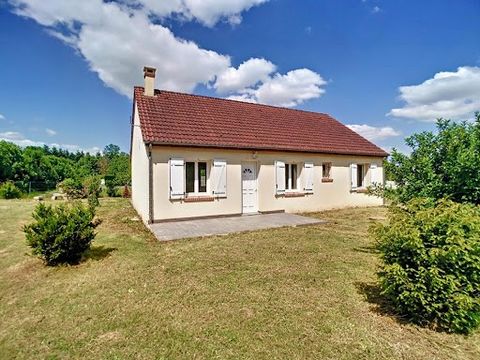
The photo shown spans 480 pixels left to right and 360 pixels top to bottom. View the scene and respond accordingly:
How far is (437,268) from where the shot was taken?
2.89 m

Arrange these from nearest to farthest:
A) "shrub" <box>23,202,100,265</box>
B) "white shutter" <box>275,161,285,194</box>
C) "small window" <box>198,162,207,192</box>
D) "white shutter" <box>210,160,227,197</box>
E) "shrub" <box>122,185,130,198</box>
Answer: "shrub" <box>23,202,100,265</box> < "white shutter" <box>210,160,227,197</box> < "small window" <box>198,162,207,192</box> < "white shutter" <box>275,161,285,194</box> < "shrub" <box>122,185,130,198</box>

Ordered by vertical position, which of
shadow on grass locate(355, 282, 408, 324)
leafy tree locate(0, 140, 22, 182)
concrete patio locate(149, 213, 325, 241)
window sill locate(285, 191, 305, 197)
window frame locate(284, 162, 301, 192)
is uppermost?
leafy tree locate(0, 140, 22, 182)

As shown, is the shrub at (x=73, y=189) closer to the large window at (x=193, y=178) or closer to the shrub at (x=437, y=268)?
the large window at (x=193, y=178)

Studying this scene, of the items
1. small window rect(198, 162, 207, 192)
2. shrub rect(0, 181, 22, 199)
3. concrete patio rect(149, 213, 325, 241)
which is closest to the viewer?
concrete patio rect(149, 213, 325, 241)

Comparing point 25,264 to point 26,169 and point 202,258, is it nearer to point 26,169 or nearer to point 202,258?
point 202,258

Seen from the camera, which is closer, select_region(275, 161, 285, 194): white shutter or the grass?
the grass

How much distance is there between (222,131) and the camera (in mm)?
11273

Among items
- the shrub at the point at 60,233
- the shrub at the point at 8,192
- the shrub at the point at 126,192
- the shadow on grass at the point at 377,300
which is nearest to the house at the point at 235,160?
the shrub at the point at 60,233

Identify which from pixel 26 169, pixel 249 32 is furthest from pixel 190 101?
pixel 26 169

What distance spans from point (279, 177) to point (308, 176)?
1725mm

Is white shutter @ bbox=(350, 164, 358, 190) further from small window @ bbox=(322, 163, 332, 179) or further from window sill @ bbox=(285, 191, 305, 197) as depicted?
window sill @ bbox=(285, 191, 305, 197)

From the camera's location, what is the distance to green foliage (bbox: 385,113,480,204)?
445cm

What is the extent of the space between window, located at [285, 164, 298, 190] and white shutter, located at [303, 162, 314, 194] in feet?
1.52

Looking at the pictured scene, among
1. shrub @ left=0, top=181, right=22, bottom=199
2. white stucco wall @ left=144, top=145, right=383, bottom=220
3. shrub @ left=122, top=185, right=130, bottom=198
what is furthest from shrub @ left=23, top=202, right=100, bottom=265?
shrub @ left=0, top=181, right=22, bottom=199
